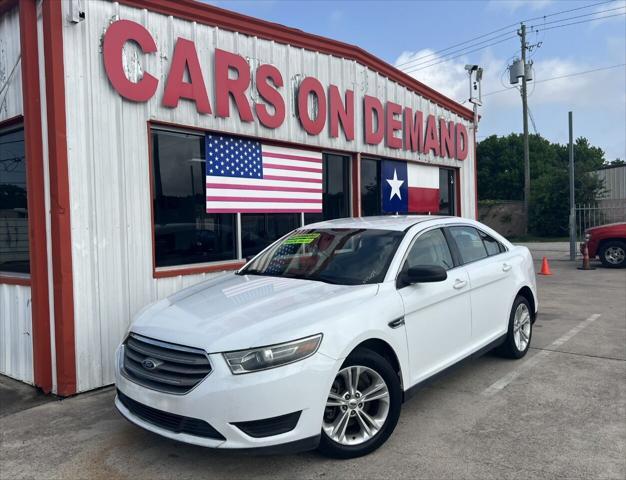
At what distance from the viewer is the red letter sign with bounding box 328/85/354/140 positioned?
8.44 meters

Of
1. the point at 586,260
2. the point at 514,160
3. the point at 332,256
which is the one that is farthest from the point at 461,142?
the point at 514,160

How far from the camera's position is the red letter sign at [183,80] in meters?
5.98

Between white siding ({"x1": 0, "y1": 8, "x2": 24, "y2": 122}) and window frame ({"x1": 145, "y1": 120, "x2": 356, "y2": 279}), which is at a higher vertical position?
white siding ({"x1": 0, "y1": 8, "x2": 24, "y2": 122})

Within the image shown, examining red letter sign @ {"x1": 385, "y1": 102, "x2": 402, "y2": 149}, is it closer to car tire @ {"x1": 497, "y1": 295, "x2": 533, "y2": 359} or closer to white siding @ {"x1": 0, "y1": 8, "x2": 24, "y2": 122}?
car tire @ {"x1": 497, "y1": 295, "x2": 533, "y2": 359}

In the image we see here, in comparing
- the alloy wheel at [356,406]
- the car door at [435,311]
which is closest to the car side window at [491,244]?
the car door at [435,311]

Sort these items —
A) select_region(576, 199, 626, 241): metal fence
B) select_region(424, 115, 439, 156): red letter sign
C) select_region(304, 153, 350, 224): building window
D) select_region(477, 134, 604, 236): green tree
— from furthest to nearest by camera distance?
select_region(477, 134, 604, 236): green tree < select_region(576, 199, 626, 241): metal fence < select_region(424, 115, 439, 156): red letter sign < select_region(304, 153, 350, 224): building window

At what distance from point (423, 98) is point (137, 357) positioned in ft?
30.2

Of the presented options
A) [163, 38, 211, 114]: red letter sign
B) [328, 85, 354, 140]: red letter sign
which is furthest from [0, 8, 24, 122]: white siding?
[328, 85, 354, 140]: red letter sign

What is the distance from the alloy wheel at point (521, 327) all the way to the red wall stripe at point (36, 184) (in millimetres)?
4858

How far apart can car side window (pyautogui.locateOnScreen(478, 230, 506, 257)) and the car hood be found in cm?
221

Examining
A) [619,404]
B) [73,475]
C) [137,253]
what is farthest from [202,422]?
[619,404]

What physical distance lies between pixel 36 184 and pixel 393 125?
669 cm

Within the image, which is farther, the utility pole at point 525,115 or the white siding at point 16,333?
the utility pole at point 525,115

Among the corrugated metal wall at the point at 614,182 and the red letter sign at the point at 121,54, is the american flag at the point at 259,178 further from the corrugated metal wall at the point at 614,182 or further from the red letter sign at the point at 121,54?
the corrugated metal wall at the point at 614,182
